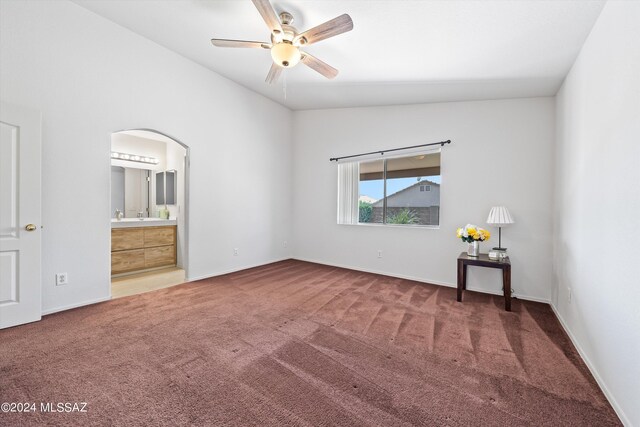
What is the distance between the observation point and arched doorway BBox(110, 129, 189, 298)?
426 cm

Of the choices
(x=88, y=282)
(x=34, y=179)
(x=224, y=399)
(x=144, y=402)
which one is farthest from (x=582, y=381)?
(x=34, y=179)

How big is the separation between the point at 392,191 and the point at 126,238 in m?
4.55

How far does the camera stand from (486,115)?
382cm

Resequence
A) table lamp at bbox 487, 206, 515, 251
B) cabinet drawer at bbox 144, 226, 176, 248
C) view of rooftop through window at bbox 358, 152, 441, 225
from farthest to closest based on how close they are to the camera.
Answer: cabinet drawer at bbox 144, 226, 176, 248 → view of rooftop through window at bbox 358, 152, 441, 225 → table lamp at bbox 487, 206, 515, 251

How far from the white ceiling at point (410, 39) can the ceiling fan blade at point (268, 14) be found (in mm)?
304

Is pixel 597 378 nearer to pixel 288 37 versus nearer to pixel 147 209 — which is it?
pixel 288 37

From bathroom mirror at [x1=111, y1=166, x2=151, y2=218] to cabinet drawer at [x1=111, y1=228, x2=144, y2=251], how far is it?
900mm

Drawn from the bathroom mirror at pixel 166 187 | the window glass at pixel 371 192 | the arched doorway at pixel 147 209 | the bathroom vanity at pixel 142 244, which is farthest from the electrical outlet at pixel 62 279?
the window glass at pixel 371 192

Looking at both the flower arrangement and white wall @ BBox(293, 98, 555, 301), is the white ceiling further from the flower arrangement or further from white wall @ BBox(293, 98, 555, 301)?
the flower arrangement

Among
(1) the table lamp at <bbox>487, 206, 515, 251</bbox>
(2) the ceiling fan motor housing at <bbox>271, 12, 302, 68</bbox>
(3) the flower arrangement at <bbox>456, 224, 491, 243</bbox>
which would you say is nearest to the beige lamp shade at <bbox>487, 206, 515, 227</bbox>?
(1) the table lamp at <bbox>487, 206, 515, 251</bbox>

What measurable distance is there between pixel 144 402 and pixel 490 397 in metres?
2.09

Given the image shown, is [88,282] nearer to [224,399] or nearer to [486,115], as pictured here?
[224,399]

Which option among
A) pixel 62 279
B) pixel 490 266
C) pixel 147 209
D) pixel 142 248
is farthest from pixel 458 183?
pixel 147 209

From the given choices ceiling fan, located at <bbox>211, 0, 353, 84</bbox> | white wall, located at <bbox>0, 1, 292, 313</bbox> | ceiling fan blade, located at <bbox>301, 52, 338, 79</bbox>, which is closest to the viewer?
ceiling fan, located at <bbox>211, 0, 353, 84</bbox>
